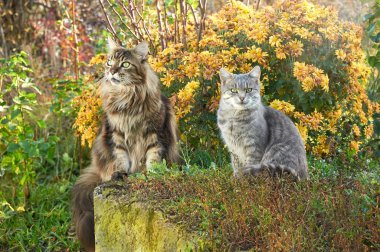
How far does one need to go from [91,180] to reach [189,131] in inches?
45.3

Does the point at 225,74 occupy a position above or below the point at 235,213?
above

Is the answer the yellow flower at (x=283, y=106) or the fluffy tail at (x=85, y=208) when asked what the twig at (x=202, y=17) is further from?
the fluffy tail at (x=85, y=208)

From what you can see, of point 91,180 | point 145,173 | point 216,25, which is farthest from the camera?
point 216,25

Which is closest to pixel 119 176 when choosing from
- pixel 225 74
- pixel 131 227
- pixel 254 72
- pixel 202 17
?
pixel 131 227

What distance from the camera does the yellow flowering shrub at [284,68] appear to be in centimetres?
595

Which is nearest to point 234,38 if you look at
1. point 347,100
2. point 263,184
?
point 347,100

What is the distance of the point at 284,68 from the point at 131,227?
2518 mm

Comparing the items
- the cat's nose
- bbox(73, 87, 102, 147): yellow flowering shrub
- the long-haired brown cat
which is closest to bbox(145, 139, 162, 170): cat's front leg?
the long-haired brown cat

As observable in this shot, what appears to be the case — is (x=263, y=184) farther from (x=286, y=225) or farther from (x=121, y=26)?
(x=121, y=26)

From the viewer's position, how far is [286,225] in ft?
11.9

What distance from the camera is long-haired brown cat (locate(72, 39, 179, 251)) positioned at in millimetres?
5418

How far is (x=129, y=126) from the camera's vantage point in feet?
17.8

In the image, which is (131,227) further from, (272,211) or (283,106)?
(283,106)

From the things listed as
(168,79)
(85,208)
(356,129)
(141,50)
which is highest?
(141,50)
